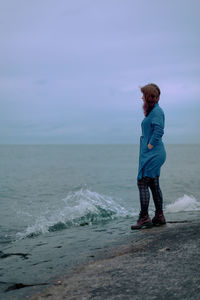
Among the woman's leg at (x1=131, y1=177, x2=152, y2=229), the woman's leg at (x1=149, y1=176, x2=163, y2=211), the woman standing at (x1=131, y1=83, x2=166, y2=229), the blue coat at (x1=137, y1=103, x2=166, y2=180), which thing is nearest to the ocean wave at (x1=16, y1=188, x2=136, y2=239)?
the woman's leg at (x1=131, y1=177, x2=152, y2=229)

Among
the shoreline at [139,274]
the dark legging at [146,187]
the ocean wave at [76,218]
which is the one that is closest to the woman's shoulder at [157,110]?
the dark legging at [146,187]

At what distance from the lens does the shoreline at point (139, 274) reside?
3.21 metres

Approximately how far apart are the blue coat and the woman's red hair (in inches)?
3.5

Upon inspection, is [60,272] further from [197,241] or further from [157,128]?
[157,128]

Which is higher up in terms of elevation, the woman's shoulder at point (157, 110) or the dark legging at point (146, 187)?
the woman's shoulder at point (157, 110)

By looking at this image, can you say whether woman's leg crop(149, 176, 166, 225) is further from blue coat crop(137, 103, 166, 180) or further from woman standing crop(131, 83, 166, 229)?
blue coat crop(137, 103, 166, 180)

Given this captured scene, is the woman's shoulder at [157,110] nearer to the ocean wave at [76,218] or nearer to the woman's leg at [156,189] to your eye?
the woman's leg at [156,189]

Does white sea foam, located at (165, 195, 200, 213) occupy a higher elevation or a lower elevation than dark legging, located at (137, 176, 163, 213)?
lower

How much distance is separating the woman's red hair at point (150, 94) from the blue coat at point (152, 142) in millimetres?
89

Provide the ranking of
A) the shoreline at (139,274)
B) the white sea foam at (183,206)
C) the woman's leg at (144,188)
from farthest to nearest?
the white sea foam at (183,206)
the woman's leg at (144,188)
the shoreline at (139,274)

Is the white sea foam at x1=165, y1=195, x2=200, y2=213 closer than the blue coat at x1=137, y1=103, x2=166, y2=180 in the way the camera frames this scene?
No

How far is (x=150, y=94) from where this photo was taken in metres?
5.85

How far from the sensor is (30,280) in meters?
4.16

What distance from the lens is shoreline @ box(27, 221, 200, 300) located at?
126 inches
